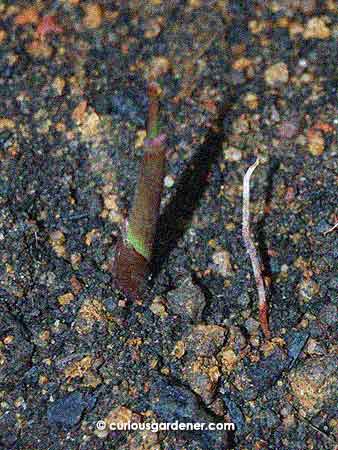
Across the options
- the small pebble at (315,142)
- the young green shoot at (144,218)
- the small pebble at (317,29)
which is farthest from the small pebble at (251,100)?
the young green shoot at (144,218)

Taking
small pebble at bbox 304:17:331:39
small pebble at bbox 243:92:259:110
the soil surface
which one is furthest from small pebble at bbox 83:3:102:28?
small pebble at bbox 304:17:331:39

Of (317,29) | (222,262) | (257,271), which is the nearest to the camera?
(257,271)

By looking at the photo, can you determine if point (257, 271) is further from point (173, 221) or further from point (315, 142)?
point (315, 142)

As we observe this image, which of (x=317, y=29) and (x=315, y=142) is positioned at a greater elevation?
(x=317, y=29)

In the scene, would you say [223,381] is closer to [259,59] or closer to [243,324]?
[243,324]

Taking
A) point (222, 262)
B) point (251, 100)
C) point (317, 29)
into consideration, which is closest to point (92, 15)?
point (251, 100)

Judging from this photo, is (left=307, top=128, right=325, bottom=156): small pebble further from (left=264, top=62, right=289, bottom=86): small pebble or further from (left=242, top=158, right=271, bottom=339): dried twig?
(left=242, top=158, right=271, bottom=339): dried twig

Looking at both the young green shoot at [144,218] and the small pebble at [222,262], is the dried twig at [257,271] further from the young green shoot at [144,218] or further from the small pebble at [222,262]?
the young green shoot at [144,218]

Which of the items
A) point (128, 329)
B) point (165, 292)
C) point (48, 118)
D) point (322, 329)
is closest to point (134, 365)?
point (128, 329)
